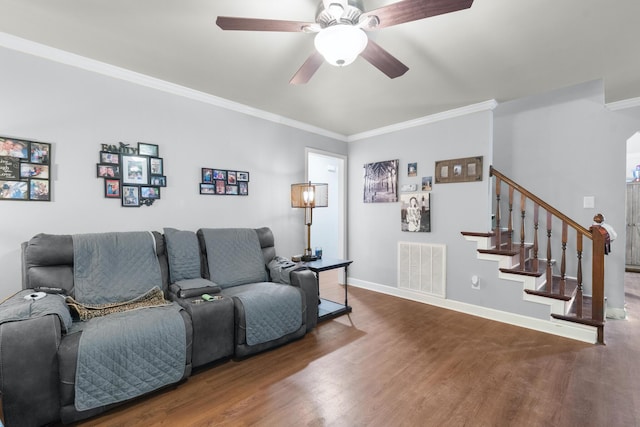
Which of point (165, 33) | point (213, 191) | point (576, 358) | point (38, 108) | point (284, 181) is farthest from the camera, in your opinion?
point (284, 181)

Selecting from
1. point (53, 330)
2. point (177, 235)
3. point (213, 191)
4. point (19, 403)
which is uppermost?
point (213, 191)

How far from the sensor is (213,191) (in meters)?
3.20

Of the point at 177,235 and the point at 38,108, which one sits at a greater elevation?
the point at 38,108

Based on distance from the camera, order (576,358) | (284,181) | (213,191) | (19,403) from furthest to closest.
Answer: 1. (284,181)
2. (213,191)
3. (576,358)
4. (19,403)

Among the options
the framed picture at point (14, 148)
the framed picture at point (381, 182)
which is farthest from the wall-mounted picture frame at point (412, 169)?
the framed picture at point (14, 148)

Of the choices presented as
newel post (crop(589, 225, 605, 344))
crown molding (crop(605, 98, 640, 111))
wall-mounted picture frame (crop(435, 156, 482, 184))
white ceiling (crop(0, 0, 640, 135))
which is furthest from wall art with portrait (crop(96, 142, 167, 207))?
crown molding (crop(605, 98, 640, 111))

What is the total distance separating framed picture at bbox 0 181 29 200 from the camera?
2.09 m

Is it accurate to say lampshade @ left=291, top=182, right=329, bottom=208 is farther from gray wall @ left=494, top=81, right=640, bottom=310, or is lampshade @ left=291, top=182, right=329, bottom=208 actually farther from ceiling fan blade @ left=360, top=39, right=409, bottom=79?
gray wall @ left=494, top=81, right=640, bottom=310

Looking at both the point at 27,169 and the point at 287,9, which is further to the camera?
the point at 27,169

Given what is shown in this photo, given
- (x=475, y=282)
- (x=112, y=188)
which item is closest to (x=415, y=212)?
(x=475, y=282)

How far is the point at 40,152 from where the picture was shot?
2.23 meters

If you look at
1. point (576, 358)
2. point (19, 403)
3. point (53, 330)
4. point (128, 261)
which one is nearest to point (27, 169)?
point (128, 261)

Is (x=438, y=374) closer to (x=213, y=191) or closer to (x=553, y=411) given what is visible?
(x=553, y=411)

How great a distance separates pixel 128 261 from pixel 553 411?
10.2ft
